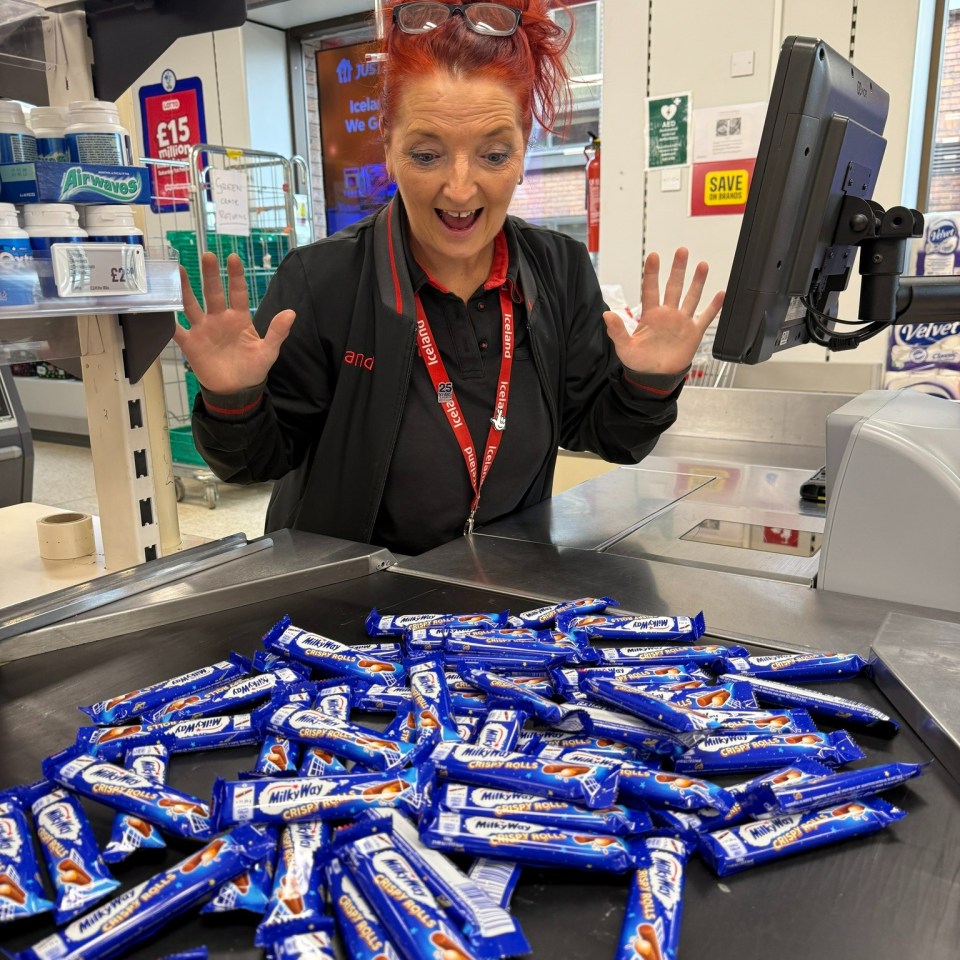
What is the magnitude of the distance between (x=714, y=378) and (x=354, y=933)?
2.59 meters

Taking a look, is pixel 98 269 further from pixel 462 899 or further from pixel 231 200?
pixel 231 200

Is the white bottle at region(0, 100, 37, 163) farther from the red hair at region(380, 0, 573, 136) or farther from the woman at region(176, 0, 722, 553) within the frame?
the red hair at region(380, 0, 573, 136)

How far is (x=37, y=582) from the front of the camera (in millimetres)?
1761

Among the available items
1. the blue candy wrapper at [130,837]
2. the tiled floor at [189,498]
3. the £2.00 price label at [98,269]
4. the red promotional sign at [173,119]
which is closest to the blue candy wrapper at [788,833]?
the blue candy wrapper at [130,837]

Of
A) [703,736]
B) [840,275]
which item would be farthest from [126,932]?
[840,275]

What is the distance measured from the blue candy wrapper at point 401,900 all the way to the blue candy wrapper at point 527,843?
0.04 m

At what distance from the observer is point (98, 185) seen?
1325 millimetres

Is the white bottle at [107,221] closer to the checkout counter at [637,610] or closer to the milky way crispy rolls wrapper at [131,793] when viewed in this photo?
the checkout counter at [637,610]

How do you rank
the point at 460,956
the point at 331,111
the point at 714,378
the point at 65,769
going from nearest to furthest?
the point at 460,956
the point at 65,769
the point at 714,378
the point at 331,111

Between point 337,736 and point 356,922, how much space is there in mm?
248

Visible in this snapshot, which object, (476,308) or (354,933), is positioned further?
(476,308)

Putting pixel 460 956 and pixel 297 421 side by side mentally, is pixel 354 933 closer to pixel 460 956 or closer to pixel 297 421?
pixel 460 956

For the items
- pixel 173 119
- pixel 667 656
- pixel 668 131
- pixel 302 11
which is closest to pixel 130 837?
pixel 667 656

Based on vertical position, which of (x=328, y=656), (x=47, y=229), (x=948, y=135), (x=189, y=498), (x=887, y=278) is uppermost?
(x=948, y=135)
